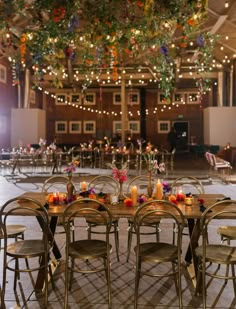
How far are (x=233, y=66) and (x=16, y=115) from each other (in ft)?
32.4

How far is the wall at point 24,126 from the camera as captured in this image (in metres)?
16.7

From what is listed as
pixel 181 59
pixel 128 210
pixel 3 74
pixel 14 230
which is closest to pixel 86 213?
pixel 128 210

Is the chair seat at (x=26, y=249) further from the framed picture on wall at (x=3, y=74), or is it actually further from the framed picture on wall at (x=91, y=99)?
the framed picture on wall at (x=91, y=99)

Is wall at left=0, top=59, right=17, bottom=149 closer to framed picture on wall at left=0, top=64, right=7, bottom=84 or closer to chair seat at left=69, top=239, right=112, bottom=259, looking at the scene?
framed picture on wall at left=0, top=64, right=7, bottom=84

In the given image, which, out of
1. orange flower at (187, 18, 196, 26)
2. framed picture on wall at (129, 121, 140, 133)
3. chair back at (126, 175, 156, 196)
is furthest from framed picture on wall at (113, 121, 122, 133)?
orange flower at (187, 18, 196, 26)

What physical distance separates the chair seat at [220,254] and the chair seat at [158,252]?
206mm

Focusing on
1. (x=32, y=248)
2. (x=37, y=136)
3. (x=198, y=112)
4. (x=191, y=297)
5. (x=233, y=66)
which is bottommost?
(x=191, y=297)

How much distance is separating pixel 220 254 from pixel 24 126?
1481 centimetres

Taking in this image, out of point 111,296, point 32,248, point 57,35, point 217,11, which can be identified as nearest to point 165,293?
point 111,296

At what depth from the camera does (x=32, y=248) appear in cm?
315

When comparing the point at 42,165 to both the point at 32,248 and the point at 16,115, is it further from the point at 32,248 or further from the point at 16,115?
the point at 32,248

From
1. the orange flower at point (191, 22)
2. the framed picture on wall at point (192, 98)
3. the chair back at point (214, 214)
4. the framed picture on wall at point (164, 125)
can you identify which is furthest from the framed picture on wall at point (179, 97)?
the chair back at point (214, 214)

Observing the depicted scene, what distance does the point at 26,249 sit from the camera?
3.13 metres

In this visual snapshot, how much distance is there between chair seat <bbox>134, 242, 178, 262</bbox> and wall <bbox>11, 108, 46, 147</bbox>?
563 inches
